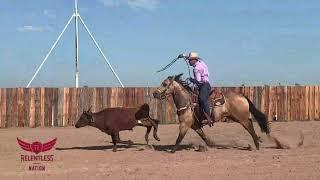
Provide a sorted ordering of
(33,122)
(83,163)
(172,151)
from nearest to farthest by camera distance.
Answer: (83,163) → (172,151) → (33,122)

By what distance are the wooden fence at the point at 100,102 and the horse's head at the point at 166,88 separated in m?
12.5

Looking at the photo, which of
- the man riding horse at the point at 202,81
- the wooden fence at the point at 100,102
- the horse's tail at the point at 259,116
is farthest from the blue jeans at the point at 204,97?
the wooden fence at the point at 100,102

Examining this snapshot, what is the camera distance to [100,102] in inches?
1132

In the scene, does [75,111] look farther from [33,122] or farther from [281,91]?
[281,91]

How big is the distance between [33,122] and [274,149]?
1526 cm

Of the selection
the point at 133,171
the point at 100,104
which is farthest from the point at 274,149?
the point at 100,104

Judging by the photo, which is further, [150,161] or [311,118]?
[311,118]

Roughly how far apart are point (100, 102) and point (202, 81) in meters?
14.0

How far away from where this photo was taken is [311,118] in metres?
29.3

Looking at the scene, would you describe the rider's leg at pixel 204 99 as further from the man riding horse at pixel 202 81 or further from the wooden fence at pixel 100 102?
the wooden fence at pixel 100 102

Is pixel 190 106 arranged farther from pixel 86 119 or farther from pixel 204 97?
pixel 86 119

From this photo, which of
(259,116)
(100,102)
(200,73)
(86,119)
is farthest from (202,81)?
(100,102)

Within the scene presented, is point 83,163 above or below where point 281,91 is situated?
below

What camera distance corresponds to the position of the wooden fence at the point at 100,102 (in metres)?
→ 28.2
